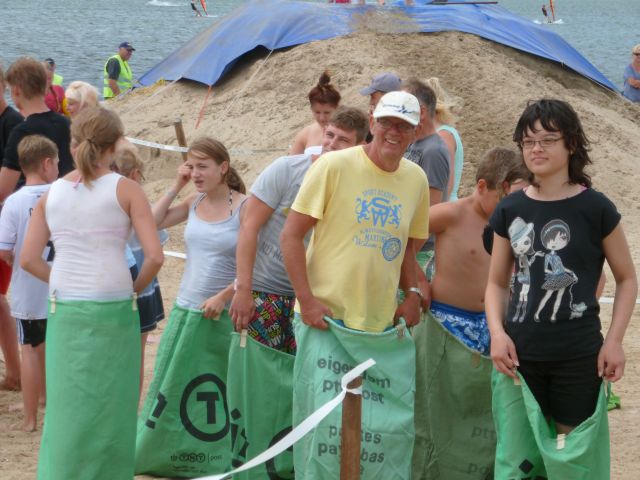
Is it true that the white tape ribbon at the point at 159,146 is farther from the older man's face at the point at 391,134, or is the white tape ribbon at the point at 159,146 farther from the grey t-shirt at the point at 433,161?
the older man's face at the point at 391,134

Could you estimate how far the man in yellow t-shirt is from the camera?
14.1 feet

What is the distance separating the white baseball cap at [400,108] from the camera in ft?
14.0

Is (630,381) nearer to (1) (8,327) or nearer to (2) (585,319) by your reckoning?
(2) (585,319)

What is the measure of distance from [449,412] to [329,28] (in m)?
10.3

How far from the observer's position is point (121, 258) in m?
4.70

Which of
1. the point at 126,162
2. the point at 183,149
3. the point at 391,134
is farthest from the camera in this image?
the point at 183,149

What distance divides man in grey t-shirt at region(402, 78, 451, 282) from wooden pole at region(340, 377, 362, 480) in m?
1.49

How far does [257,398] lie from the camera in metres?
4.84

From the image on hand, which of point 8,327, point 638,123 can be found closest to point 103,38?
point 638,123

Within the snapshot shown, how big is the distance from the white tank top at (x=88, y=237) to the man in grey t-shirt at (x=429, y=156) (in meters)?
1.57

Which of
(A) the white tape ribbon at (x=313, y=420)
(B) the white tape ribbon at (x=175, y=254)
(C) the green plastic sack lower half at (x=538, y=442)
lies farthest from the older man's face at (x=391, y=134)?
(B) the white tape ribbon at (x=175, y=254)

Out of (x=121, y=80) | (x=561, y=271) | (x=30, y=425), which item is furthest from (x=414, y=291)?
(x=121, y=80)

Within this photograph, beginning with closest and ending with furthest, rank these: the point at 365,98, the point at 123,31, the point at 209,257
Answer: the point at 209,257 → the point at 365,98 → the point at 123,31

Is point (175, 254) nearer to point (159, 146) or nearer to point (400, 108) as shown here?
point (159, 146)
